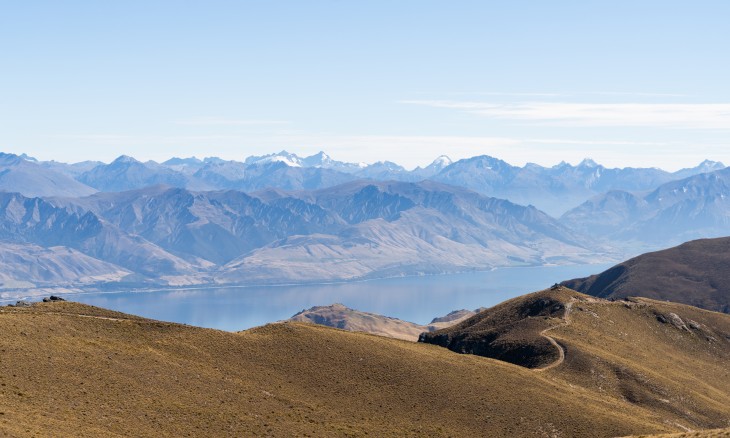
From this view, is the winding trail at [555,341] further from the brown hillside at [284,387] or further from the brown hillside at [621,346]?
the brown hillside at [284,387]

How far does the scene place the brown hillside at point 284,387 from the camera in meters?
74.9

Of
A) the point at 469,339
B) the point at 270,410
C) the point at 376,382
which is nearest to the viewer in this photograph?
the point at 270,410

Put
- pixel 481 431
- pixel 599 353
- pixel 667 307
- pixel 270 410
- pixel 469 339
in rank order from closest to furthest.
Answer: pixel 270 410, pixel 481 431, pixel 599 353, pixel 469 339, pixel 667 307

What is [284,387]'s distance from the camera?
3664 inches

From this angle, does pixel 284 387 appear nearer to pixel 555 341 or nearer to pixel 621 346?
pixel 555 341

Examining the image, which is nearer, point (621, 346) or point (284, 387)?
point (284, 387)

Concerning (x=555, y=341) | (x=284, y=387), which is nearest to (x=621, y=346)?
(x=555, y=341)

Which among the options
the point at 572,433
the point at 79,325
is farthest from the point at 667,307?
the point at 79,325

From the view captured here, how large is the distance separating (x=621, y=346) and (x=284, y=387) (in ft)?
220

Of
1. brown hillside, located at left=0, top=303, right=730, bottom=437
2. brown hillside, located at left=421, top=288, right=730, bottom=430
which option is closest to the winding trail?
brown hillside, located at left=421, top=288, right=730, bottom=430

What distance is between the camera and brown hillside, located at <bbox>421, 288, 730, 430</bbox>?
116 meters

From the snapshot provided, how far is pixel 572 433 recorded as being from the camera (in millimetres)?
92188

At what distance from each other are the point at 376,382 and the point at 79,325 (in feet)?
111

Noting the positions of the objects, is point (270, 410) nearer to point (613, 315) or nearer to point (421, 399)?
point (421, 399)
